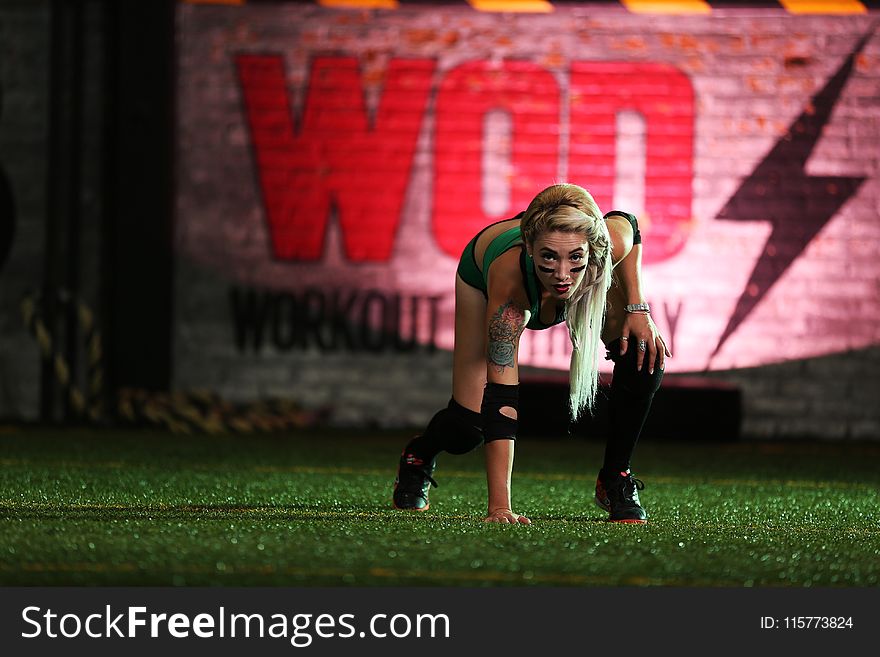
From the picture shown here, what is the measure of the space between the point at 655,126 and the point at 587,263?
5.18 metres

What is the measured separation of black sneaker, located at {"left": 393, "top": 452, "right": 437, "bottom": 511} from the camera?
424 cm

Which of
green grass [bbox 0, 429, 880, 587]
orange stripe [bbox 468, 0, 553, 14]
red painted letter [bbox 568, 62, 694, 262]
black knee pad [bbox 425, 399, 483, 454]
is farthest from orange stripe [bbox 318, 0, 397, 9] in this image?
black knee pad [bbox 425, 399, 483, 454]

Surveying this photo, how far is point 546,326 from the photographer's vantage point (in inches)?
151

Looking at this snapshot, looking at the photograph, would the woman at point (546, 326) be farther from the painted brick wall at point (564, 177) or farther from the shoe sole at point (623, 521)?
the painted brick wall at point (564, 177)

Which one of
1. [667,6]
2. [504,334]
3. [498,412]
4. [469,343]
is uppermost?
[667,6]

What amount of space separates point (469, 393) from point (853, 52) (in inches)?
213

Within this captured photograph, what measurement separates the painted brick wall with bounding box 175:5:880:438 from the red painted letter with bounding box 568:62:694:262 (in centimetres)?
2

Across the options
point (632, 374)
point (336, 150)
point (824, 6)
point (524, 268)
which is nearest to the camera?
point (524, 268)

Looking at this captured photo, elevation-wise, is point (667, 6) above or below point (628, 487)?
above

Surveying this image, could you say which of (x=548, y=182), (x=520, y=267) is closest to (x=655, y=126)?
(x=548, y=182)

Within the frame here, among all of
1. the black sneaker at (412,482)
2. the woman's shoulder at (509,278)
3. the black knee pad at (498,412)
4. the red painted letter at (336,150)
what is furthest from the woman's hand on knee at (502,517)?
the red painted letter at (336,150)

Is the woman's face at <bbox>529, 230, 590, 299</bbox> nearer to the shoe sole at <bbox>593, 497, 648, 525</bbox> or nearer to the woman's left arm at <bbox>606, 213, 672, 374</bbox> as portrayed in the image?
the woman's left arm at <bbox>606, 213, 672, 374</bbox>

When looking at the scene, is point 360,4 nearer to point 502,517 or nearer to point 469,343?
point 469,343

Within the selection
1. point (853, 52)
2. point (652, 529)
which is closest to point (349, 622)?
point (652, 529)
